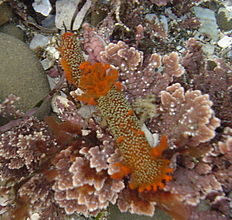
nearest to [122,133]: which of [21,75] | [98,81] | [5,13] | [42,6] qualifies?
[98,81]

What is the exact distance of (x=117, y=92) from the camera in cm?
240

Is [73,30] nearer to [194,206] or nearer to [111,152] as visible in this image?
[111,152]

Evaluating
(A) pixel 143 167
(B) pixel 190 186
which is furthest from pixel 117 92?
(B) pixel 190 186

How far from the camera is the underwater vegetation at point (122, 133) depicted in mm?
2182

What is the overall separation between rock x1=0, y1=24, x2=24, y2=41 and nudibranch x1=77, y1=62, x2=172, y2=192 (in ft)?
4.66

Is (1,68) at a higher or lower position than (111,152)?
higher

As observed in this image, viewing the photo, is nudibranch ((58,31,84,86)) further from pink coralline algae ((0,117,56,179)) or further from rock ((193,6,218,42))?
rock ((193,6,218,42))

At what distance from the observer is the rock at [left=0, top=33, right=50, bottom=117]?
2.84 meters

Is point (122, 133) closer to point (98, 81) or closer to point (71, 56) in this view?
point (98, 81)

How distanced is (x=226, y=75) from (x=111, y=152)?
Answer: 1.31m

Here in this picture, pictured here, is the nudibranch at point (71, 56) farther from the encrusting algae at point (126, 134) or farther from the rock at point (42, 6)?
the rock at point (42, 6)

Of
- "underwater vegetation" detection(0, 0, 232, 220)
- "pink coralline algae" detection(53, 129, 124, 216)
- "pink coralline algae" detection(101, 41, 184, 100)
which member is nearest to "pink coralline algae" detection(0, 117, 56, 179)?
"underwater vegetation" detection(0, 0, 232, 220)

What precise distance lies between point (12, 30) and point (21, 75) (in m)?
0.78

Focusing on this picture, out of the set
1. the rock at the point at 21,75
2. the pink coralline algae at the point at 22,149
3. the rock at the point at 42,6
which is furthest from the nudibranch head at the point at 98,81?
the rock at the point at 42,6
